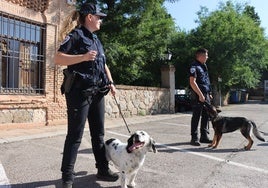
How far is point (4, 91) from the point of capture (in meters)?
10.5

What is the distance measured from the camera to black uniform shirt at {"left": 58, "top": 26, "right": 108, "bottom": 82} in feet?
14.1

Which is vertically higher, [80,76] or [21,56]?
[21,56]

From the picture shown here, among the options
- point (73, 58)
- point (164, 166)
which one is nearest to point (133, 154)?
point (73, 58)

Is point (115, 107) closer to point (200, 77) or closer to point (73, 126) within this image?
point (200, 77)

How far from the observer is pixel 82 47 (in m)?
4.41

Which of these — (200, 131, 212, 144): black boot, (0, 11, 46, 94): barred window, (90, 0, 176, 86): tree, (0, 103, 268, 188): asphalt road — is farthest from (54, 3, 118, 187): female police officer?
(90, 0, 176, 86): tree

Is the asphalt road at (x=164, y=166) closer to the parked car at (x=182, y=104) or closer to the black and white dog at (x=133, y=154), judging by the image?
the black and white dog at (x=133, y=154)

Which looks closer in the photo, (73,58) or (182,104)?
(73,58)

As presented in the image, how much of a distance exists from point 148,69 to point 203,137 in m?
17.9

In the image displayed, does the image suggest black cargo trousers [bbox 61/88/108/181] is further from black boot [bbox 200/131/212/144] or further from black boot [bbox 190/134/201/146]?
black boot [bbox 200/131/212/144]

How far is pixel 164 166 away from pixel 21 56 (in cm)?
663

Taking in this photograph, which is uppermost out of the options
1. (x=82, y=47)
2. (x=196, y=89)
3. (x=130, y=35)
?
(x=130, y=35)

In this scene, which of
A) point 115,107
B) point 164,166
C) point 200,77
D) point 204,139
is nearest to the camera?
point 164,166

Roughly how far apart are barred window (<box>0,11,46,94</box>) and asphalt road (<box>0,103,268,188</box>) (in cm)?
286
